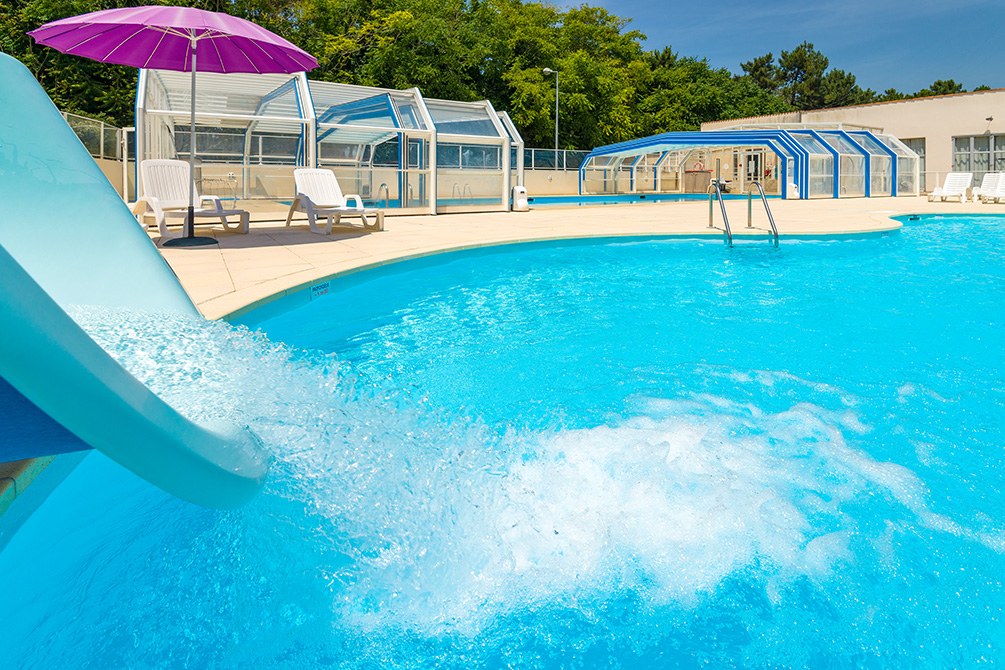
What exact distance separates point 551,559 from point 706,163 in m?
29.7

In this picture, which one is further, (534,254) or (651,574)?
(534,254)

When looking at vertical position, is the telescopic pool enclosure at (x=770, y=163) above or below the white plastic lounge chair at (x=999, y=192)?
above

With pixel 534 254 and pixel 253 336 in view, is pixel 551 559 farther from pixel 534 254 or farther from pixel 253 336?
pixel 534 254

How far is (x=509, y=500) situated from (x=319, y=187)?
348 inches

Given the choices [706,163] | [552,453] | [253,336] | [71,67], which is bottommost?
[552,453]

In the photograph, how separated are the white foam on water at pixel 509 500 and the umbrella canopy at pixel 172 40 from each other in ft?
18.0

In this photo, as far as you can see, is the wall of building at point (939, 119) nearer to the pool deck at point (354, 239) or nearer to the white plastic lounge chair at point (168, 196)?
the pool deck at point (354, 239)

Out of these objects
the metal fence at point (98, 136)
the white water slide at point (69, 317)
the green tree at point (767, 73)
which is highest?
the green tree at point (767, 73)

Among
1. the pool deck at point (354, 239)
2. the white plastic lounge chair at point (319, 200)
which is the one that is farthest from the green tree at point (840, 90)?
the white plastic lounge chair at point (319, 200)

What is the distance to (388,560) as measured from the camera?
2.17 m

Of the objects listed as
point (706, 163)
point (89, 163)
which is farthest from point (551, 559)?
point (706, 163)

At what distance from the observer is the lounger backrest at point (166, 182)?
8492 millimetres

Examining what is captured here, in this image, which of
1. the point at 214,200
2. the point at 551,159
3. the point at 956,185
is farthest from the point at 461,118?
the point at 956,185

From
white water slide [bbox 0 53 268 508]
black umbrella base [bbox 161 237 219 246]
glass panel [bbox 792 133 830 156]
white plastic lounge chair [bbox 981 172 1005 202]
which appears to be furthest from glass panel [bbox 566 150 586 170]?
white water slide [bbox 0 53 268 508]
